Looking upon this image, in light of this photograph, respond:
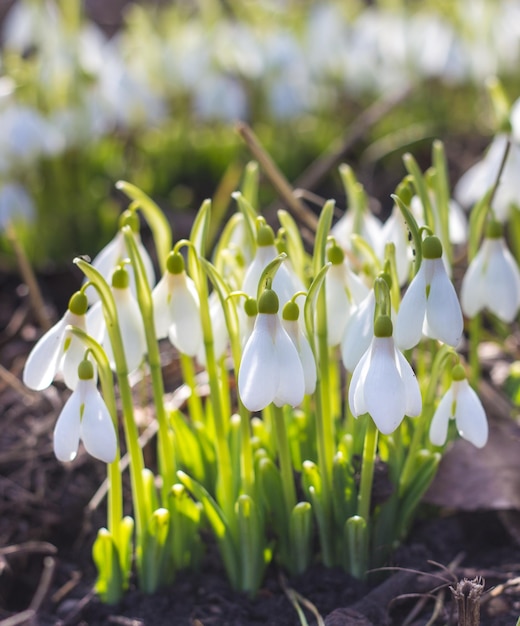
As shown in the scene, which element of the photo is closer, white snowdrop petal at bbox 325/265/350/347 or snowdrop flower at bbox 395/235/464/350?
snowdrop flower at bbox 395/235/464/350

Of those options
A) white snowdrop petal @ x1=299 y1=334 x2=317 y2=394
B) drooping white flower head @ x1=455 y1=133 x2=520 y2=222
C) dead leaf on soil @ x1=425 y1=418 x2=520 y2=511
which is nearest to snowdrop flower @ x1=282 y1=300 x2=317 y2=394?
white snowdrop petal @ x1=299 y1=334 x2=317 y2=394

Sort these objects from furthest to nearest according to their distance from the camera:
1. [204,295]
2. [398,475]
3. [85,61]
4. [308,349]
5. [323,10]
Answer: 1. [323,10]
2. [85,61]
3. [398,475]
4. [204,295]
5. [308,349]

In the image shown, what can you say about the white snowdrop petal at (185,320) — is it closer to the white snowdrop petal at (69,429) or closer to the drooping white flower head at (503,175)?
the white snowdrop petal at (69,429)

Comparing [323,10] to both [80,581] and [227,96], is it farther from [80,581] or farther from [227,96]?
[80,581]

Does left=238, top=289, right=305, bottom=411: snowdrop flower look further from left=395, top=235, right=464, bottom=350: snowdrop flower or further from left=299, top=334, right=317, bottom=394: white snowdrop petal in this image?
left=395, top=235, right=464, bottom=350: snowdrop flower

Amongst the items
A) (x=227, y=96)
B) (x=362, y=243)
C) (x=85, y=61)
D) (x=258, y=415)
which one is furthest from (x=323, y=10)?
(x=362, y=243)

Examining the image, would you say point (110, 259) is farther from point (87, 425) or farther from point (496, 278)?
point (496, 278)
